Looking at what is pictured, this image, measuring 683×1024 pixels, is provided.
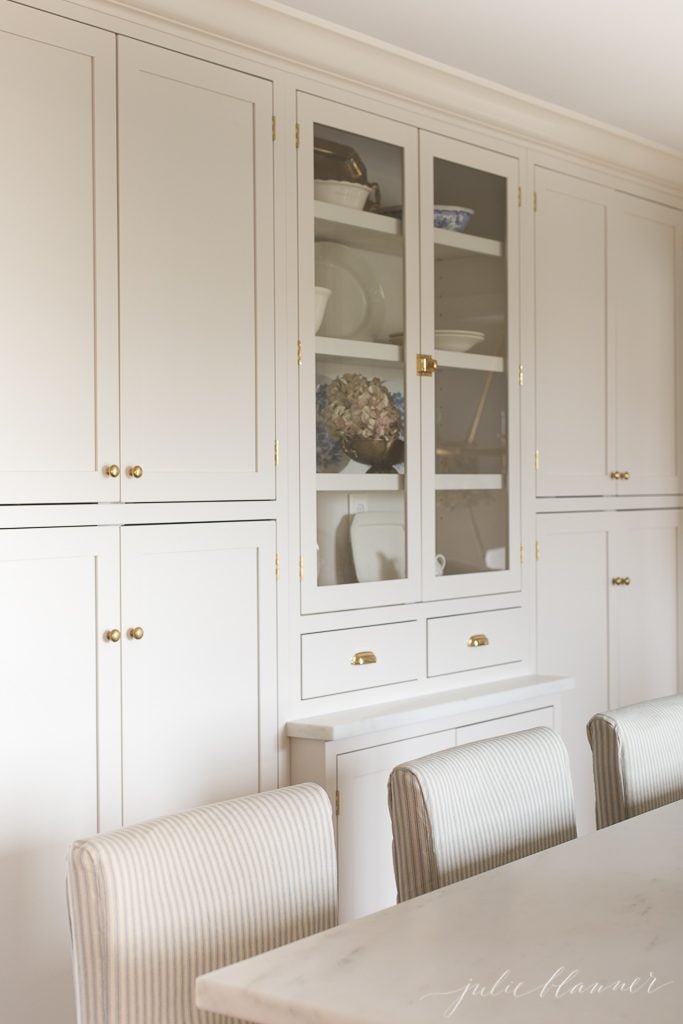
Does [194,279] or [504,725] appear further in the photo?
[504,725]

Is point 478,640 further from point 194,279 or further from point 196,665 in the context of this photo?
point 194,279

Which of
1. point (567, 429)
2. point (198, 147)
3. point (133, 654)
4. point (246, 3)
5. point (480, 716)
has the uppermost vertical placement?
point (246, 3)

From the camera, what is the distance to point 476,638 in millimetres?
3102

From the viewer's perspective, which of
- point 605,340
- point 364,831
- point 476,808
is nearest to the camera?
point 476,808

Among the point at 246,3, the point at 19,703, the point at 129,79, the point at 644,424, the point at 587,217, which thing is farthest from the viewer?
the point at 644,424

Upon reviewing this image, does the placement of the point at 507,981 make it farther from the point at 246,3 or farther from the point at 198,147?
the point at 246,3

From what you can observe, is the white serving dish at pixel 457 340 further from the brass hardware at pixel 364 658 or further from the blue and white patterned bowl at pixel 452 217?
the brass hardware at pixel 364 658

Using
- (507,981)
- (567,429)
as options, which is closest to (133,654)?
(507,981)

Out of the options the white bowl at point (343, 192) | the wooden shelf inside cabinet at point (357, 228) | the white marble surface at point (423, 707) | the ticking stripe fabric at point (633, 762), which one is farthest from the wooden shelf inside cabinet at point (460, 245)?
the ticking stripe fabric at point (633, 762)

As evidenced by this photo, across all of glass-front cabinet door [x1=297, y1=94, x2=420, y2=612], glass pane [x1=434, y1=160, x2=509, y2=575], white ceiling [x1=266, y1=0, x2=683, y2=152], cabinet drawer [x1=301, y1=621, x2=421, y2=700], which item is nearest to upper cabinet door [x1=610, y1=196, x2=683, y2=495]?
white ceiling [x1=266, y1=0, x2=683, y2=152]

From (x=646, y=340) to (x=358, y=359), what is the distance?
1.31 metres

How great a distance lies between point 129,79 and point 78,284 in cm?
43

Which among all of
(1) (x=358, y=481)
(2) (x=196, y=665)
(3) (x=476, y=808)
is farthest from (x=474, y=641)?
(3) (x=476, y=808)

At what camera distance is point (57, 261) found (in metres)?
2.18
